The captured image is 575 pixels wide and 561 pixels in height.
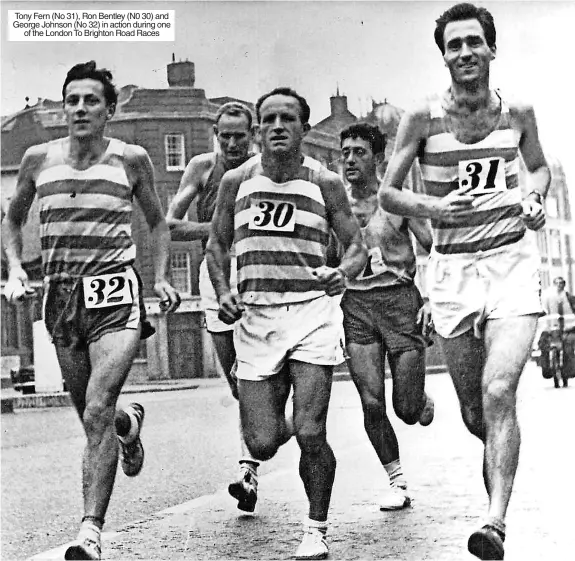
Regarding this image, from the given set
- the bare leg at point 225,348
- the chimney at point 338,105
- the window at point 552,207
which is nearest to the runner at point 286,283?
the chimney at point 338,105

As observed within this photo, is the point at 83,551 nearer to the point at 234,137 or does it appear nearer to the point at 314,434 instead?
the point at 314,434

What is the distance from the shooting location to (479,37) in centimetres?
557

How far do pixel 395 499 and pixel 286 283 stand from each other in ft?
4.66

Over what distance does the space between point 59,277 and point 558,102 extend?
2633 millimetres

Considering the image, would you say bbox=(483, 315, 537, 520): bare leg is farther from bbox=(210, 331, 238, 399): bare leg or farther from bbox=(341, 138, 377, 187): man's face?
bbox=(210, 331, 238, 399): bare leg

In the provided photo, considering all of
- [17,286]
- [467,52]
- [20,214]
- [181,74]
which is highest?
[181,74]

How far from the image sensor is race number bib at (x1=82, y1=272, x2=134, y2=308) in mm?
5656

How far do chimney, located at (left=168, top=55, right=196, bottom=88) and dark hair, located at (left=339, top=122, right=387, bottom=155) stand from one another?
0.92m

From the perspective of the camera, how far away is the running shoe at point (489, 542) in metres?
4.84

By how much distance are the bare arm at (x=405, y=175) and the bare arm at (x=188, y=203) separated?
1351 millimetres

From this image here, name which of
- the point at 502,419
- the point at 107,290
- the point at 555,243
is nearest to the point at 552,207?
the point at 555,243

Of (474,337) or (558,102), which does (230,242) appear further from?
(558,102)

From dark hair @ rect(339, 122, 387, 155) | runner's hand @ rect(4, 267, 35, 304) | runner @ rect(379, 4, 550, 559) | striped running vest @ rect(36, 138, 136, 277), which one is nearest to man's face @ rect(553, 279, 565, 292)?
runner @ rect(379, 4, 550, 559)

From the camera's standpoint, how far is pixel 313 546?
5.27 m
